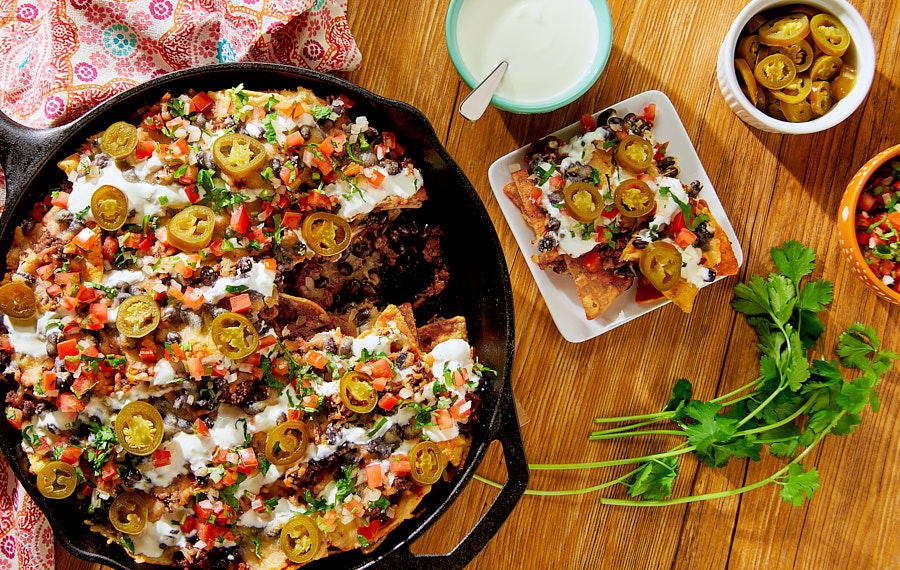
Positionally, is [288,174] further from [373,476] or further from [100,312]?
[373,476]

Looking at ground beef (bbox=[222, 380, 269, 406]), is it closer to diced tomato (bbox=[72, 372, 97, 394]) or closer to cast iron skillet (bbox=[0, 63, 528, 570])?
diced tomato (bbox=[72, 372, 97, 394])

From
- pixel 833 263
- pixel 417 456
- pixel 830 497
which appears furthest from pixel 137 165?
pixel 830 497

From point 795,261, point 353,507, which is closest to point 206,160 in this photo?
point 353,507

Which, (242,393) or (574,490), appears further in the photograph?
(574,490)

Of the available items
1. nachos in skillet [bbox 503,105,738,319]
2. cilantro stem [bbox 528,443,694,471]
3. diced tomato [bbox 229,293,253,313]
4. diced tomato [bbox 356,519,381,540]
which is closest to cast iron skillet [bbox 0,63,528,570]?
diced tomato [bbox 356,519,381,540]

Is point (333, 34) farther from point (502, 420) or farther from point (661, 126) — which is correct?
point (502, 420)

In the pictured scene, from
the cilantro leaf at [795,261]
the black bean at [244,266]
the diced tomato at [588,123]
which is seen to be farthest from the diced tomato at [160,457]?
the cilantro leaf at [795,261]

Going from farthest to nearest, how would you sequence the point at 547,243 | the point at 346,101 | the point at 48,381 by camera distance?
the point at 547,243 → the point at 346,101 → the point at 48,381
